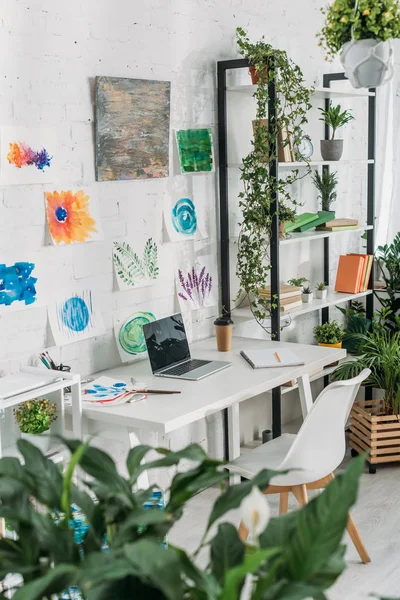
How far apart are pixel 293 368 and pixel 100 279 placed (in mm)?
846

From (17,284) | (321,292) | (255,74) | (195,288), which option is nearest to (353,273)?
(321,292)

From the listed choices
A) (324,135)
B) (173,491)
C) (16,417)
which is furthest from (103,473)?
(324,135)

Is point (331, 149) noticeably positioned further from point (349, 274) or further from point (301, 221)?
point (349, 274)

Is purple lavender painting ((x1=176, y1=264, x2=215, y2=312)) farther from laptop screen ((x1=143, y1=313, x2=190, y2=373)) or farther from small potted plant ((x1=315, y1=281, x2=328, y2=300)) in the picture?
small potted plant ((x1=315, y1=281, x2=328, y2=300))

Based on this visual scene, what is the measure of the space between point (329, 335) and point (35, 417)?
2209 mm

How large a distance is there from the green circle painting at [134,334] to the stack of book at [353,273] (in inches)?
56.7

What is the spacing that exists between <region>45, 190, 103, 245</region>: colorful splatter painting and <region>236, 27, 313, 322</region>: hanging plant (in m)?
0.82

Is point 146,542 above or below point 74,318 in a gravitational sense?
above

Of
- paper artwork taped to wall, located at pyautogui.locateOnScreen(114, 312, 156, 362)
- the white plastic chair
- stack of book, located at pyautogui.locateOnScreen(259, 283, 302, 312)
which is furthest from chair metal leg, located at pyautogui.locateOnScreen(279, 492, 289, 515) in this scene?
stack of book, located at pyautogui.locateOnScreen(259, 283, 302, 312)

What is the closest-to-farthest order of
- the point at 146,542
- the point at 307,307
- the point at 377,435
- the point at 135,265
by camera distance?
the point at 146,542, the point at 135,265, the point at 377,435, the point at 307,307

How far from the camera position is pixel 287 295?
4020 mm

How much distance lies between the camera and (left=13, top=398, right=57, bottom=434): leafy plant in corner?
255 cm

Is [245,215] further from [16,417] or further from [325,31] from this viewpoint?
[16,417]

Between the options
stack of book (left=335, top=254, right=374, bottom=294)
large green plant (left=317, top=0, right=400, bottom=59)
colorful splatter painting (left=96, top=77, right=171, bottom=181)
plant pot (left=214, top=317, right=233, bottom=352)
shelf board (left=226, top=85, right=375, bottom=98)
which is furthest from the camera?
stack of book (left=335, top=254, right=374, bottom=294)
